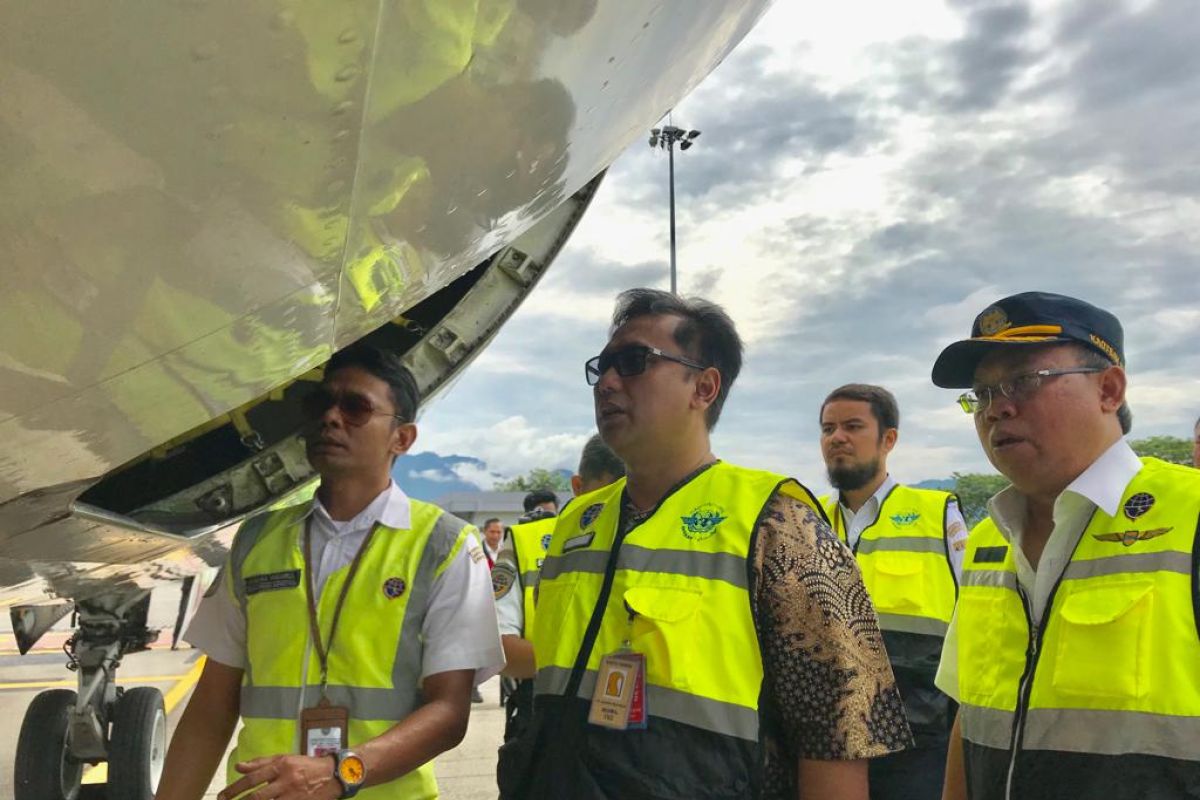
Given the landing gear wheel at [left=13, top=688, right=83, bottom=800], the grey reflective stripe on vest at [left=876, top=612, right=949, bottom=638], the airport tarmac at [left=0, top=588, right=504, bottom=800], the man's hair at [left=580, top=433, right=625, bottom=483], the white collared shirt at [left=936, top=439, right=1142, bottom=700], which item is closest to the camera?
the white collared shirt at [left=936, top=439, right=1142, bottom=700]

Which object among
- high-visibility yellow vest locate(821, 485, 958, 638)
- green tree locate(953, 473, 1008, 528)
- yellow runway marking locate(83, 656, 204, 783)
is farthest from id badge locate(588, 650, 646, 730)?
green tree locate(953, 473, 1008, 528)

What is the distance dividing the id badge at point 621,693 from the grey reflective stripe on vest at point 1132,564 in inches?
29.4

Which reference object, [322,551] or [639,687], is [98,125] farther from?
[322,551]

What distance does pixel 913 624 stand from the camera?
3412 millimetres

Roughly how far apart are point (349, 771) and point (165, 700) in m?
7.51

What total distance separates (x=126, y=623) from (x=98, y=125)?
4441 mm

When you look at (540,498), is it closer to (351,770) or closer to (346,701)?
(346,701)

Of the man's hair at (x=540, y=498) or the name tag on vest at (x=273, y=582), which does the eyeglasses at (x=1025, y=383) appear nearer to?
the name tag on vest at (x=273, y=582)

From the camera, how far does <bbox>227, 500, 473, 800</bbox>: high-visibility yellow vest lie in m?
1.90

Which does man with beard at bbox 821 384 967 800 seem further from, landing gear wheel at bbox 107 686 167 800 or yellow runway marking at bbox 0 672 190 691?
yellow runway marking at bbox 0 672 190 691

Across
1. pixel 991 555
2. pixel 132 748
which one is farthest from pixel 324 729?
pixel 132 748

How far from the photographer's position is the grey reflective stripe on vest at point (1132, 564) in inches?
59.7

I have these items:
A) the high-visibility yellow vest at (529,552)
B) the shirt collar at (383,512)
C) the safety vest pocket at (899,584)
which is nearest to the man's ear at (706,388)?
the shirt collar at (383,512)

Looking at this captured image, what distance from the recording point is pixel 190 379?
142cm
